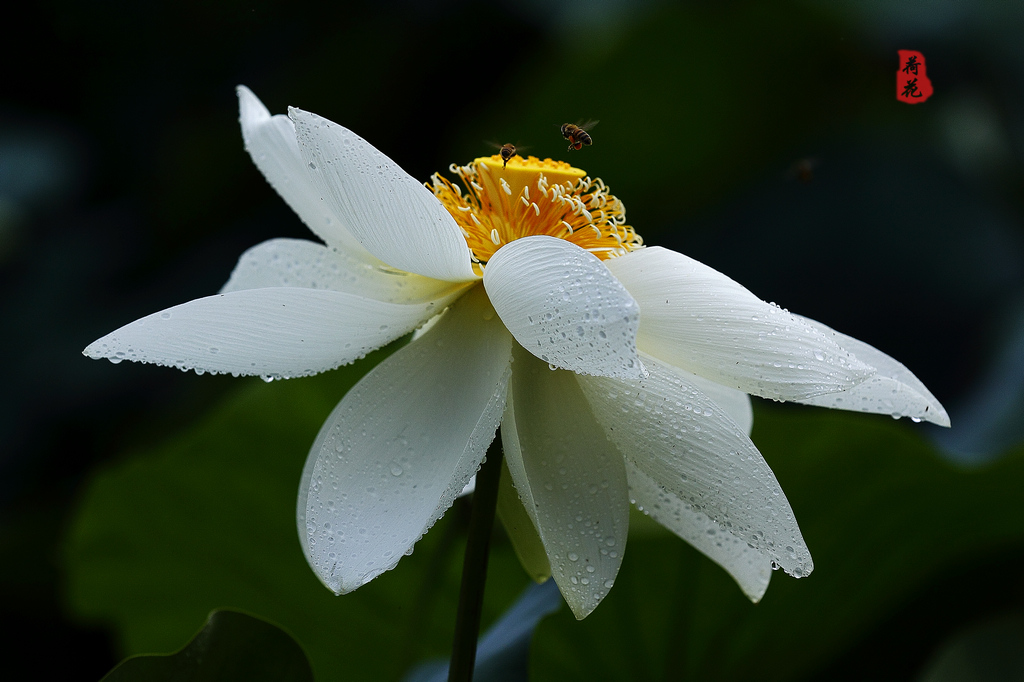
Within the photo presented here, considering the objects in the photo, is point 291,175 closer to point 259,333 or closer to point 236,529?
point 259,333

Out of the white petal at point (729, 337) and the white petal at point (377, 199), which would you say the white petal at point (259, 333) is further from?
the white petal at point (729, 337)

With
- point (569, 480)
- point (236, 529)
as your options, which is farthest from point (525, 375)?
point (236, 529)

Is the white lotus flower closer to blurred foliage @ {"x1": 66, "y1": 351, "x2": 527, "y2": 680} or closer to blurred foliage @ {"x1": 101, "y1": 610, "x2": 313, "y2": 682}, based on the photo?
blurred foliage @ {"x1": 101, "y1": 610, "x2": 313, "y2": 682}

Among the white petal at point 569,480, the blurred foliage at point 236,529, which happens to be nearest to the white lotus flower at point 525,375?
the white petal at point 569,480

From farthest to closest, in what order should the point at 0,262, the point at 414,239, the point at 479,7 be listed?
the point at 479,7 < the point at 0,262 < the point at 414,239

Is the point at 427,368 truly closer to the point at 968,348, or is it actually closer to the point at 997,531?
the point at 997,531

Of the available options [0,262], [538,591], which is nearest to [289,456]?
[538,591]

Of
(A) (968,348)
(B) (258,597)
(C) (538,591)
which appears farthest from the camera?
(A) (968,348)
